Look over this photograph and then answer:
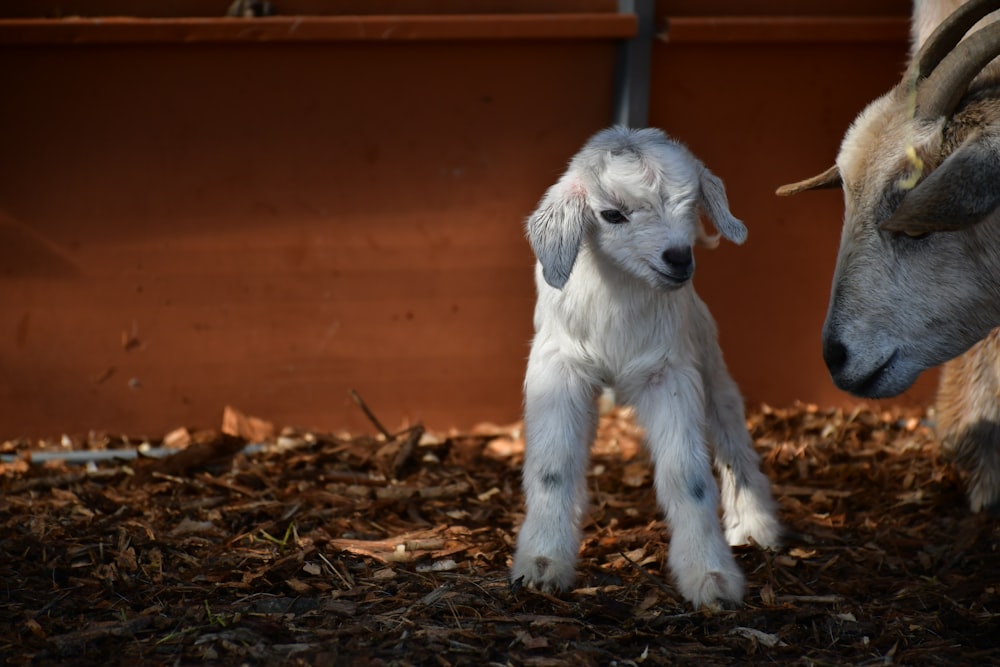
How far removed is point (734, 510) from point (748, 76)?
2389 mm

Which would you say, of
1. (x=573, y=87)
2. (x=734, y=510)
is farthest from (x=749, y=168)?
(x=734, y=510)

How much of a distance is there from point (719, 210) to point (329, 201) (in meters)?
2.44

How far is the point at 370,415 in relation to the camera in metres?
5.92

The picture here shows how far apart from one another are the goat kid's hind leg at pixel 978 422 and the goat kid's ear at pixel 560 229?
203cm

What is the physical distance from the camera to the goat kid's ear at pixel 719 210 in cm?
395

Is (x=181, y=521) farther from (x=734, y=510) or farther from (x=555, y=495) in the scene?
(x=734, y=510)

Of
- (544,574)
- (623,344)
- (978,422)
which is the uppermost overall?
(623,344)

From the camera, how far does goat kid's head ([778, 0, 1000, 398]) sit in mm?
3721

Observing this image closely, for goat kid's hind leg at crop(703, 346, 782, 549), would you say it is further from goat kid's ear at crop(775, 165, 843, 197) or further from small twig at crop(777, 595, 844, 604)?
goat kid's ear at crop(775, 165, 843, 197)

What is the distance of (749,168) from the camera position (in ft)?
20.0

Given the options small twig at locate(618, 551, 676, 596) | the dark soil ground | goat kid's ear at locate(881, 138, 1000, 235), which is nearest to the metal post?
the dark soil ground

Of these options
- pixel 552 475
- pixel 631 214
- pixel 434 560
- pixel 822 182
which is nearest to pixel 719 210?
pixel 631 214

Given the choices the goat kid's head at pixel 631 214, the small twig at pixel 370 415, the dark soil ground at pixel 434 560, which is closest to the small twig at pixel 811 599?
the dark soil ground at pixel 434 560

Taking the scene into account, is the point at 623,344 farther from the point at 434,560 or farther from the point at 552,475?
the point at 434,560
